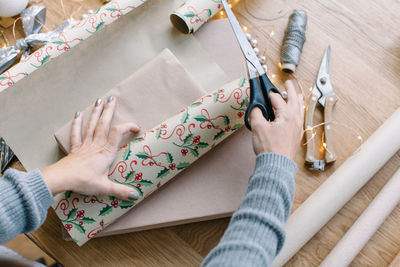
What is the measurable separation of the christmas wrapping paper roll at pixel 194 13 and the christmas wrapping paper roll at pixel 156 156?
0.50ft

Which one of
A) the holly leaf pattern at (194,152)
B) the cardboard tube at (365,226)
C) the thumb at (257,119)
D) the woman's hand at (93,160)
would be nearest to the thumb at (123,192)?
the woman's hand at (93,160)

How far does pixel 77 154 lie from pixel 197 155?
7.3 inches

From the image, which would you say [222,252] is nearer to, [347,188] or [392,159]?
[347,188]


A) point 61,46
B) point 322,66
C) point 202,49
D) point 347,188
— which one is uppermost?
point 61,46

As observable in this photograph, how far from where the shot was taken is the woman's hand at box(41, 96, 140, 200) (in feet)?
1.69

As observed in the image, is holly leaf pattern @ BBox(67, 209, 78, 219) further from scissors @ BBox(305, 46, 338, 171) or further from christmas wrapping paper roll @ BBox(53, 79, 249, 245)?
scissors @ BBox(305, 46, 338, 171)

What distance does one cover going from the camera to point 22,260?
19.3 inches

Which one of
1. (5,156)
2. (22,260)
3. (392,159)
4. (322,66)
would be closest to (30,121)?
(5,156)

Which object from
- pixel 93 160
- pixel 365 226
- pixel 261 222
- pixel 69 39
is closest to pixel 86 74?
pixel 69 39

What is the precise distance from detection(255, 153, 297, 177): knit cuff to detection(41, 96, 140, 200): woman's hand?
0.20 m

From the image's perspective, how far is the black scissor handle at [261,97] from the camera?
0.54m

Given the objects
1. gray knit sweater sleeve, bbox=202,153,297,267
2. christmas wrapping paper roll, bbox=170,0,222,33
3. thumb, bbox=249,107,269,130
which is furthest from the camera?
christmas wrapping paper roll, bbox=170,0,222,33

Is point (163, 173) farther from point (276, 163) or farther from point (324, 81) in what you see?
point (324, 81)

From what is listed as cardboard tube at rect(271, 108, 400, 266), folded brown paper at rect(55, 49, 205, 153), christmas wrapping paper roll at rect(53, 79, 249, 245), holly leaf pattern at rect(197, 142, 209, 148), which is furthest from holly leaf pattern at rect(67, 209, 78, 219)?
cardboard tube at rect(271, 108, 400, 266)
